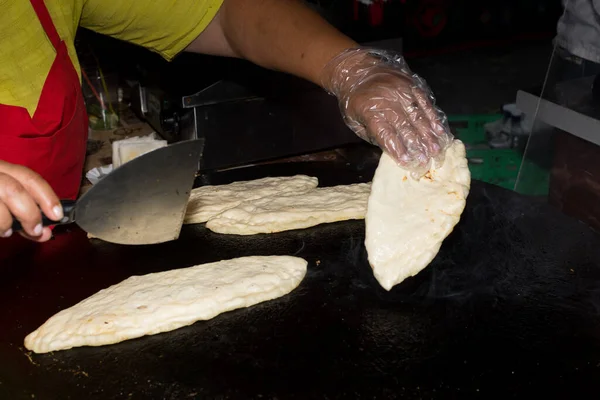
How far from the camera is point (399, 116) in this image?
1820 mm

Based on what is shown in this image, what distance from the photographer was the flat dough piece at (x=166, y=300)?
1.57 metres

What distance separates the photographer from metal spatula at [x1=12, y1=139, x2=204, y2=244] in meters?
1.65

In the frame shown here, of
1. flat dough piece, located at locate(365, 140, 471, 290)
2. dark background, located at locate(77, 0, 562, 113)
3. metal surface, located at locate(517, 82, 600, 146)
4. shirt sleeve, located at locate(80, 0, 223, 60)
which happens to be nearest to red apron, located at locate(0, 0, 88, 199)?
shirt sleeve, located at locate(80, 0, 223, 60)

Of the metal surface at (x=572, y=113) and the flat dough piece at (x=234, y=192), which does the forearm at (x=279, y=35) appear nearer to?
the flat dough piece at (x=234, y=192)

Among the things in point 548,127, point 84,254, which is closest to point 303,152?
point 548,127

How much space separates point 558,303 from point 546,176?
153cm

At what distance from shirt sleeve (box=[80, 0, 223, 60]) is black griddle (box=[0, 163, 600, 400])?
815 mm

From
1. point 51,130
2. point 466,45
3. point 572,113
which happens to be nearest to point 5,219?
point 51,130

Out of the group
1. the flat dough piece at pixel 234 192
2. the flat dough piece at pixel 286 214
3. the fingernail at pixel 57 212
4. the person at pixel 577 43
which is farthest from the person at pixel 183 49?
the person at pixel 577 43

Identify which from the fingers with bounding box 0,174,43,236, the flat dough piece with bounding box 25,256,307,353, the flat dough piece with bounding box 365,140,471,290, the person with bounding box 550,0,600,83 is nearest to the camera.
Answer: the fingers with bounding box 0,174,43,236

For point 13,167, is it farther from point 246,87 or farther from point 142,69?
point 142,69

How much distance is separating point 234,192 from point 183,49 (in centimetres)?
67

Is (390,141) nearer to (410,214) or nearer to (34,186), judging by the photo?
(410,214)

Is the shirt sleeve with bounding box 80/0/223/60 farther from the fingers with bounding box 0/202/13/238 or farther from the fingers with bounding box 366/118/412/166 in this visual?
the fingers with bounding box 0/202/13/238
